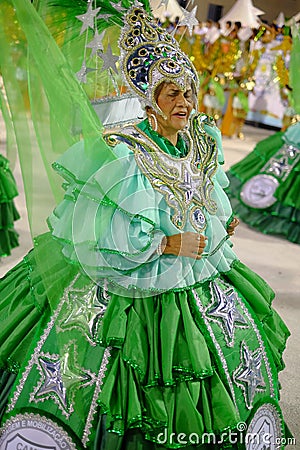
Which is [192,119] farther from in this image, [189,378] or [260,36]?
[260,36]

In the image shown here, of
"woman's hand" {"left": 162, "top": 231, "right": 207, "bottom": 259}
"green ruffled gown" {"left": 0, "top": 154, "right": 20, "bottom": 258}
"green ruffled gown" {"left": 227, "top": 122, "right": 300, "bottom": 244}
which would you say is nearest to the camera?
"woman's hand" {"left": 162, "top": 231, "right": 207, "bottom": 259}

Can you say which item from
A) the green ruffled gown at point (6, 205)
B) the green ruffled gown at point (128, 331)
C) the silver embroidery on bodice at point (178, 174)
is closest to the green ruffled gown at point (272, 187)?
the green ruffled gown at point (6, 205)

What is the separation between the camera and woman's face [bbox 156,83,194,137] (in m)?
1.76

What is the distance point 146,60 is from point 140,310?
0.65 meters

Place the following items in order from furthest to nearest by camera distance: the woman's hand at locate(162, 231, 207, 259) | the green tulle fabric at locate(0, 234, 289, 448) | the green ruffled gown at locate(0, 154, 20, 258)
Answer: the green ruffled gown at locate(0, 154, 20, 258)
the woman's hand at locate(162, 231, 207, 259)
the green tulle fabric at locate(0, 234, 289, 448)

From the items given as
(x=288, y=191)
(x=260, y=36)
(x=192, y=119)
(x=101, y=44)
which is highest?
(x=260, y=36)

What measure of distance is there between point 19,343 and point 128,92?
75 centimetres

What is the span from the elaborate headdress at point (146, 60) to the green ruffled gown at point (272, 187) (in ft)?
9.23

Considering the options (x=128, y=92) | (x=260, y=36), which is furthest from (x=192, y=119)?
(x=260, y=36)

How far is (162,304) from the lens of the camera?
5.54ft

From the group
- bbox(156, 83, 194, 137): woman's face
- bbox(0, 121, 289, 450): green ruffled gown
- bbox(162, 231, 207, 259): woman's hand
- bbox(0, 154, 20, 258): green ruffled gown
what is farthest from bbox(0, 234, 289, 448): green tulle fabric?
bbox(0, 154, 20, 258): green ruffled gown

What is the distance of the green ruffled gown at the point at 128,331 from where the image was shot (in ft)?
5.22

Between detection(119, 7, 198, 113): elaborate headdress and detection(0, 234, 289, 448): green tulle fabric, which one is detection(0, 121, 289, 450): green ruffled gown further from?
detection(119, 7, 198, 113): elaborate headdress

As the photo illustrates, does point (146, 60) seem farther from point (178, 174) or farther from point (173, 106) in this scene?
point (178, 174)
